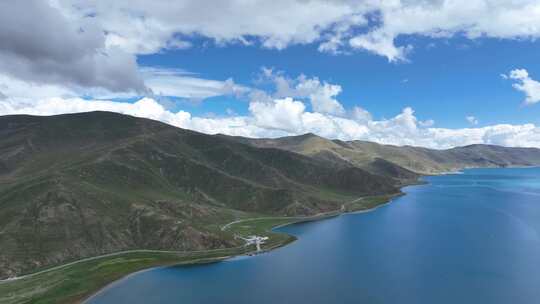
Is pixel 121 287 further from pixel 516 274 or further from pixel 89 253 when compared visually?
pixel 516 274

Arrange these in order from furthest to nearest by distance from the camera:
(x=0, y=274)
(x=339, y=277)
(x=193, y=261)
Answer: (x=193, y=261) < (x=0, y=274) < (x=339, y=277)

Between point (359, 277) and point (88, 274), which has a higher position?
point (88, 274)

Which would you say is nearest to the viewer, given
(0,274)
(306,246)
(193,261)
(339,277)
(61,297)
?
(61,297)

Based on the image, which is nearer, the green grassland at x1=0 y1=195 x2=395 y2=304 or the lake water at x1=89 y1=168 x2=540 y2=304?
the lake water at x1=89 y1=168 x2=540 y2=304

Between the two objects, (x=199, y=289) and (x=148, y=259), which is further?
(x=148, y=259)

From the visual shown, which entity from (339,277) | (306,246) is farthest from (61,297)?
(306,246)

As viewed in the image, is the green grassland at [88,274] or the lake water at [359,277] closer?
the lake water at [359,277]

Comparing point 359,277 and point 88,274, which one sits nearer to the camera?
point 359,277

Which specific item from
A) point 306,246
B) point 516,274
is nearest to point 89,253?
point 306,246

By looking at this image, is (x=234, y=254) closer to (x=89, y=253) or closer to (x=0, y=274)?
(x=89, y=253)
